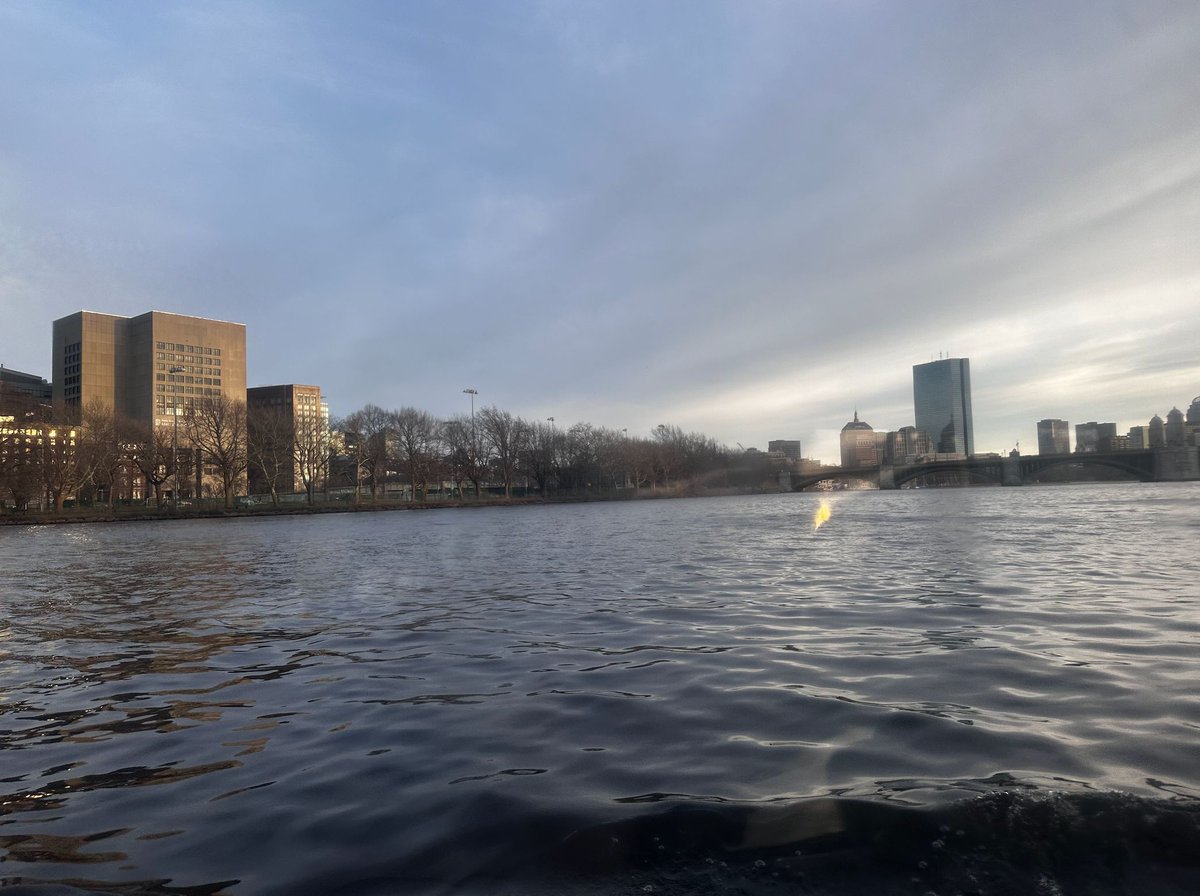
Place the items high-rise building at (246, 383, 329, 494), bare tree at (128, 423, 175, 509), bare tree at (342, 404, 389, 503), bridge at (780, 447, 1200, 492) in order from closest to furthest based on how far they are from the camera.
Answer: bare tree at (128, 423, 175, 509), high-rise building at (246, 383, 329, 494), bare tree at (342, 404, 389, 503), bridge at (780, 447, 1200, 492)

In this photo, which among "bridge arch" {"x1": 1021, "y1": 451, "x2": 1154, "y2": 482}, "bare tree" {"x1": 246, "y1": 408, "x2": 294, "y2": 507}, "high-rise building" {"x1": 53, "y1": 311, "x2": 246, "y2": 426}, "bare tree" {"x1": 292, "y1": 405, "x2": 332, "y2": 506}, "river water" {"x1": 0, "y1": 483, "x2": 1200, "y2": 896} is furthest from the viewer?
"high-rise building" {"x1": 53, "y1": 311, "x2": 246, "y2": 426}

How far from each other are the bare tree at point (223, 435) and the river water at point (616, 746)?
3181 inches

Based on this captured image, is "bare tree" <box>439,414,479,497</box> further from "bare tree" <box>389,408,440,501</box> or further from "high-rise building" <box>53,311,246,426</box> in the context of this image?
"high-rise building" <box>53,311,246,426</box>

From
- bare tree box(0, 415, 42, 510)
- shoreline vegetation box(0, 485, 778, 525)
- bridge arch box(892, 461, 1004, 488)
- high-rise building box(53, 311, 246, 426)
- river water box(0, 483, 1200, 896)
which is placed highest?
high-rise building box(53, 311, 246, 426)

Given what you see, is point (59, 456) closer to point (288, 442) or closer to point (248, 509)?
point (248, 509)

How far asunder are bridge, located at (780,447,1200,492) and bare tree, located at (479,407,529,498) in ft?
230

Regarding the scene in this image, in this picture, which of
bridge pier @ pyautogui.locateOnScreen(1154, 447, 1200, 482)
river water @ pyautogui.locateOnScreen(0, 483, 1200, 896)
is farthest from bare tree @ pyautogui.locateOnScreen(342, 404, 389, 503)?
bridge pier @ pyautogui.locateOnScreen(1154, 447, 1200, 482)

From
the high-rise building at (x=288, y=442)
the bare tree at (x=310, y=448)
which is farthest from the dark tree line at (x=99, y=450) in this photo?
the bare tree at (x=310, y=448)

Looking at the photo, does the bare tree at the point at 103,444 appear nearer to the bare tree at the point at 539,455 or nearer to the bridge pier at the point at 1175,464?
the bare tree at the point at 539,455

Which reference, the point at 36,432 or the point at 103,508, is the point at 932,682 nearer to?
the point at 36,432

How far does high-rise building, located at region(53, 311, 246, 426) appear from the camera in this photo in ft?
521

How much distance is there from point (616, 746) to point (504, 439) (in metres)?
119

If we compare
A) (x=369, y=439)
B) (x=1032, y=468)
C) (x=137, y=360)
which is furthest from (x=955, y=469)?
(x=137, y=360)

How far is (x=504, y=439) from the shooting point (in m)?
Result: 124
